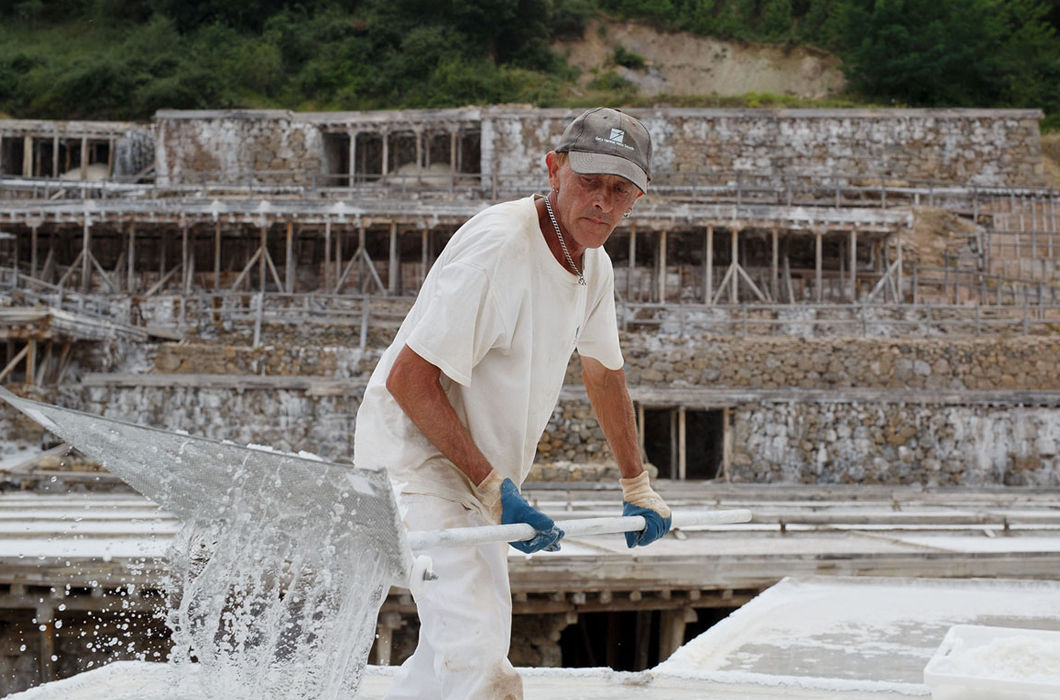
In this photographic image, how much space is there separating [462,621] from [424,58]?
38324 millimetres

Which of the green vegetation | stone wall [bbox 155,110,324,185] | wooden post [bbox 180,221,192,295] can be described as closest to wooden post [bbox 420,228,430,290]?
wooden post [bbox 180,221,192,295]

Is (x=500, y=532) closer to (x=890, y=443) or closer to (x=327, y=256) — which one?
(x=890, y=443)

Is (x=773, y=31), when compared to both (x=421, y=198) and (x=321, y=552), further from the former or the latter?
(x=321, y=552)

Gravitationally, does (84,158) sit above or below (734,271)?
above

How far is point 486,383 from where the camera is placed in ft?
11.8

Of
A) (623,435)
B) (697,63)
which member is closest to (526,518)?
(623,435)

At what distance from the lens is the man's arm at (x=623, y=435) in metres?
4.04

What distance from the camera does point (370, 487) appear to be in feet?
9.79

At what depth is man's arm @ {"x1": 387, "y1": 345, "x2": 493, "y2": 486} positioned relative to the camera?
3.43 meters

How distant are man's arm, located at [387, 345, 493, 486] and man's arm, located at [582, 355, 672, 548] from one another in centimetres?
72

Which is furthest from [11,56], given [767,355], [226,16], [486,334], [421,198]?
[486,334]

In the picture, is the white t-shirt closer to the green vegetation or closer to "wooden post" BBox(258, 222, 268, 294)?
"wooden post" BBox(258, 222, 268, 294)

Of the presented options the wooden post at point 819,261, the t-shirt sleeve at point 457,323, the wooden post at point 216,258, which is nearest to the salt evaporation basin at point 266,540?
the t-shirt sleeve at point 457,323

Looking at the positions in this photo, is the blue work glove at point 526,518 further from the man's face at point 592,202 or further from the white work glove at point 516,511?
the man's face at point 592,202
